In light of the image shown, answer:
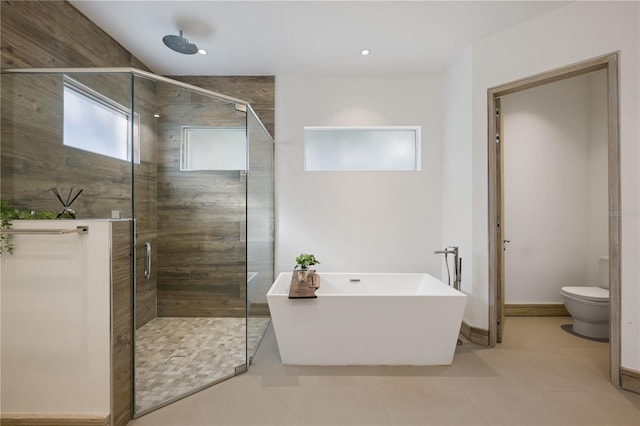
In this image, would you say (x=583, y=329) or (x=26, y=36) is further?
(x=583, y=329)

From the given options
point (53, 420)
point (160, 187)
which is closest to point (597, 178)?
point (160, 187)

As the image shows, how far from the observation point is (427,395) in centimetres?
186

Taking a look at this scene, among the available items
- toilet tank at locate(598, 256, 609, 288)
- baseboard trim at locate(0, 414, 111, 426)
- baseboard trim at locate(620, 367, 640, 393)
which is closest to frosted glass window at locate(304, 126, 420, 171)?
toilet tank at locate(598, 256, 609, 288)

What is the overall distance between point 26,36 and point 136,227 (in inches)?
61.2

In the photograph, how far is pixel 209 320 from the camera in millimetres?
2256

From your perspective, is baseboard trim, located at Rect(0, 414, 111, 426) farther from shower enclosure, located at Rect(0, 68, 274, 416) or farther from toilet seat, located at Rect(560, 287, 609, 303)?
toilet seat, located at Rect(560, 287, 609, 303)

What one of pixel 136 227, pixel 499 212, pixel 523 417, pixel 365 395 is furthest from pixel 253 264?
pixel 499 212

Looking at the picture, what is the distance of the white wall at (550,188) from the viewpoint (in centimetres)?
314

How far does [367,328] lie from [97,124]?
8.43 feet

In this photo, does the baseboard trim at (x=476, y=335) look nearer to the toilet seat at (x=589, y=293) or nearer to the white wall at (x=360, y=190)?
the white wall at (x=360, y=190)

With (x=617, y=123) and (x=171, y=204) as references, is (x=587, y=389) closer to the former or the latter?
(x=617, y=123)

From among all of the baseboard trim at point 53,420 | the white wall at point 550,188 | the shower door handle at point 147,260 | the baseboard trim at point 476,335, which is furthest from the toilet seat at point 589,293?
the baseboard trim at point 53,420

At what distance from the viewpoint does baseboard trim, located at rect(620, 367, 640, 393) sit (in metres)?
1.88

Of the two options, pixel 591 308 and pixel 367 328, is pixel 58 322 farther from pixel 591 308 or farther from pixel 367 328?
pixel 591 308
